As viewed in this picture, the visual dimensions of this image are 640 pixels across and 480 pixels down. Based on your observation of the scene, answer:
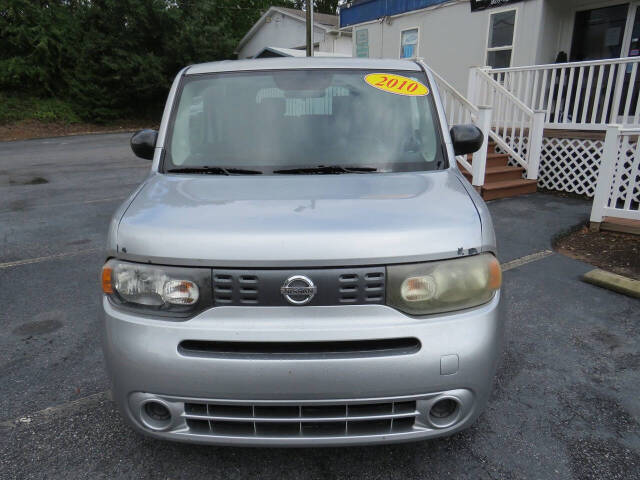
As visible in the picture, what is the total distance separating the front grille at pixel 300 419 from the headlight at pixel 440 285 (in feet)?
1.29

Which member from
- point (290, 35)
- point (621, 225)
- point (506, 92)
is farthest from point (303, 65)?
point (290, 35)

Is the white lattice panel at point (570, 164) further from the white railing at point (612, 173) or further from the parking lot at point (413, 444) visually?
the parking lot at point (413, 444)

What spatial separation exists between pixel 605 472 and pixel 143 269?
2.33 m

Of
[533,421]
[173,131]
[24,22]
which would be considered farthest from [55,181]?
[24,22]

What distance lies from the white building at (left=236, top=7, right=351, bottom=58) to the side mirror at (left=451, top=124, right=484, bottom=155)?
702 inches

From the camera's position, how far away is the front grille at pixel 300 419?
179cm

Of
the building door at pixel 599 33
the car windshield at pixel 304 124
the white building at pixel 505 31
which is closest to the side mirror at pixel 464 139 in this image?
the car windshield at pixel 304 124

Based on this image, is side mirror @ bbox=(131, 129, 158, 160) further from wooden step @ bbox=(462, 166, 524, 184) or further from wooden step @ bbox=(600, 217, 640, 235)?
wooden step @ bbox=(462, 166, 524, 184)

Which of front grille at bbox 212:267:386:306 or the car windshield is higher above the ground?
the car windshield

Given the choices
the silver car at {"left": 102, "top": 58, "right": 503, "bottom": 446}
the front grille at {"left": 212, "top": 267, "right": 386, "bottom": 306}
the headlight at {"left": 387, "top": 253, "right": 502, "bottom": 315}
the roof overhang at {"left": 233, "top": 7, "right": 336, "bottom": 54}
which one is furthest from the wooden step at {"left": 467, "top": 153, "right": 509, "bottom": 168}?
the roof overhang at {"left": 233, "top": 7, "right": 336, "bottom": 54}

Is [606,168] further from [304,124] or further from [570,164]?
[304,124]

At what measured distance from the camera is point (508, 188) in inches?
317

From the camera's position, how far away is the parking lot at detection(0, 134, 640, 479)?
2188 mm

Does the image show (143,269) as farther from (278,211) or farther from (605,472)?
(605,472)
